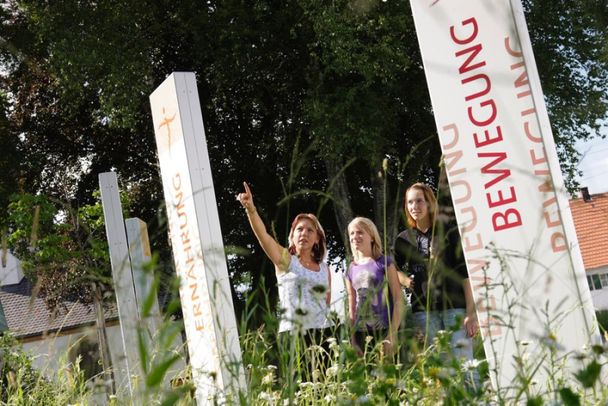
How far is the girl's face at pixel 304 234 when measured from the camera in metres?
5.57

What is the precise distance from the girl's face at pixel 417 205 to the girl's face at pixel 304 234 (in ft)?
3.25

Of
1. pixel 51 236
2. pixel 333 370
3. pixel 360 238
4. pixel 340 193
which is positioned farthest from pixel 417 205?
pixel 51 236

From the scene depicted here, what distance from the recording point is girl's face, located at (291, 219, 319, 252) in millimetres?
5570

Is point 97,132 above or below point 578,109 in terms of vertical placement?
above

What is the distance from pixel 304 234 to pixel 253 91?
15.2 metres

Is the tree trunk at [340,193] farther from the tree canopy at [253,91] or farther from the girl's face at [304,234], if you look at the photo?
the girl's face at [304,234]

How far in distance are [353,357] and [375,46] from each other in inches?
590

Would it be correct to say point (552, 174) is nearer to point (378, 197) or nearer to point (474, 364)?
point (474, 364)

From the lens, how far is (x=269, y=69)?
768 inches

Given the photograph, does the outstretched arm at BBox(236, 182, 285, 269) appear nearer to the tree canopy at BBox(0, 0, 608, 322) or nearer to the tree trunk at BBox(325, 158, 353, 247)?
the tree canopy at BBox(0, 0, 608, 322)

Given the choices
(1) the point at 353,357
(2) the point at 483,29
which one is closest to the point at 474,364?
(1) the point at 353,357

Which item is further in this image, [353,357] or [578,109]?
[578,109]

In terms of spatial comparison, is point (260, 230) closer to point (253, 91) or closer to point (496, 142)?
point (496, 142)

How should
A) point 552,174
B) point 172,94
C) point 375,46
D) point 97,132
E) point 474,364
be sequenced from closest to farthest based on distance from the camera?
point 474,364
point 552,174
point 172,94
point 375,46
point 97,132
